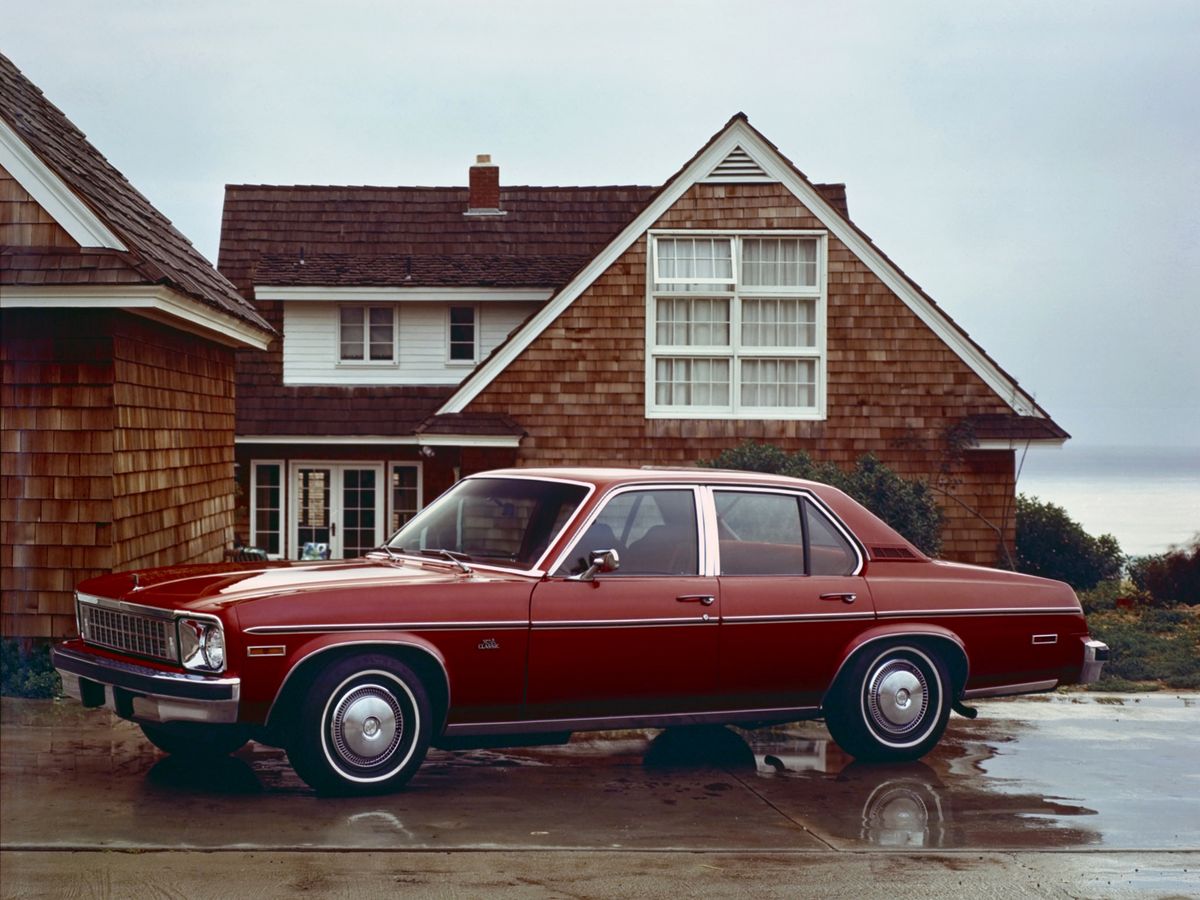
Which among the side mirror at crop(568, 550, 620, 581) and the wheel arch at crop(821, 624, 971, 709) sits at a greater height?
the side mirror at crop(568, 550, 620, 581)

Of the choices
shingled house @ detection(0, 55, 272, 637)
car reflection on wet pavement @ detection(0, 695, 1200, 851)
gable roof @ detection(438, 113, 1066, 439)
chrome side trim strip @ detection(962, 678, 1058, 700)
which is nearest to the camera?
car reflection on wet pavement @ detection(0, 695, 1200, 851)

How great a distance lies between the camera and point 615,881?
5.88 meters

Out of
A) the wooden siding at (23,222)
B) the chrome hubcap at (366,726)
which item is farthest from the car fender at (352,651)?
the wooden siding at (23,222)

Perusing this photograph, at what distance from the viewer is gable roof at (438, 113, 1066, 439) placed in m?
20.2

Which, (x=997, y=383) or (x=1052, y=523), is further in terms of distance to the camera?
(x=1052, y=523)

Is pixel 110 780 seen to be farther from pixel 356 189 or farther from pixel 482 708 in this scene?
pixel 356 189

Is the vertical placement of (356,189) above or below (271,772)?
above

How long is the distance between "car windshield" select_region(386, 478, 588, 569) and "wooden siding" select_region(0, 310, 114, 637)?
4362mm

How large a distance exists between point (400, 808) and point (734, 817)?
1561 mm

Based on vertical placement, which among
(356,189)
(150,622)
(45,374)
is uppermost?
(356,189)

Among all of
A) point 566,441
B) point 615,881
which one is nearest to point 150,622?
point 615,881

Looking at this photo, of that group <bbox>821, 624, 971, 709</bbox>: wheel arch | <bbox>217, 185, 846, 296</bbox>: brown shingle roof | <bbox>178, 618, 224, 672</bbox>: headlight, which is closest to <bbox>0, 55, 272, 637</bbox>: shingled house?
<bbox>178, 618, 224, 672</bbox>: headlight

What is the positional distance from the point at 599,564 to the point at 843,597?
163cm

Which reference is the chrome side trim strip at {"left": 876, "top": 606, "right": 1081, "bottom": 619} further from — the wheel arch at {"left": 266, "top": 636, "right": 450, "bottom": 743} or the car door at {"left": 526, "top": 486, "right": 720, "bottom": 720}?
the wheel arch at {"left": 266, "top": 636, "right": 450, "bottom": 743}
